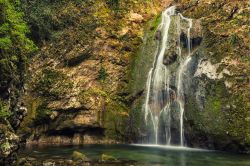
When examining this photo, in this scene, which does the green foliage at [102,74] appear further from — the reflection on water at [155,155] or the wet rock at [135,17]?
the reflection on water at [155,155]

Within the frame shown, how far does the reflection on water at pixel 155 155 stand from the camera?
24297 millimetres

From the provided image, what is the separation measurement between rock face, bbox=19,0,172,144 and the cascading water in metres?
2.73

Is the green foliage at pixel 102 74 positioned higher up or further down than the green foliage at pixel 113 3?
further down

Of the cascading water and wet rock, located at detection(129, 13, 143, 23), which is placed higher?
wet rock, located at detection(129, 13, 143, 23)

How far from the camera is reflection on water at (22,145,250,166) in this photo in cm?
2430

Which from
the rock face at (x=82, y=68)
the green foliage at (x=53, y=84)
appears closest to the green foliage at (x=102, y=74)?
the rock face at (x=82, y=68)

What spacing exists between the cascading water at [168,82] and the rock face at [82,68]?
273cm

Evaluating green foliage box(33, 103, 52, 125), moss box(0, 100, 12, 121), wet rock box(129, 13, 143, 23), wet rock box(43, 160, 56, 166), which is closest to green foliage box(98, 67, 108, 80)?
green foliage box(33, 103, 52, 125)

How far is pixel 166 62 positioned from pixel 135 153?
9.87m

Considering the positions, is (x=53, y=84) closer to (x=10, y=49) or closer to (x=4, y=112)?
(x=10, y=49)

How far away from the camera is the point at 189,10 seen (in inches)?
1469

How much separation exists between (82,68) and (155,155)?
1339 cm

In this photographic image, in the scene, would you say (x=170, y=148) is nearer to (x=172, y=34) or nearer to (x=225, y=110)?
(x=225, y=110)

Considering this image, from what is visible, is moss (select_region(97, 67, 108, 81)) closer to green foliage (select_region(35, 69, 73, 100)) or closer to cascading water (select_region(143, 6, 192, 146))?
green foliage (select_region(35, 69, 73, 100))
